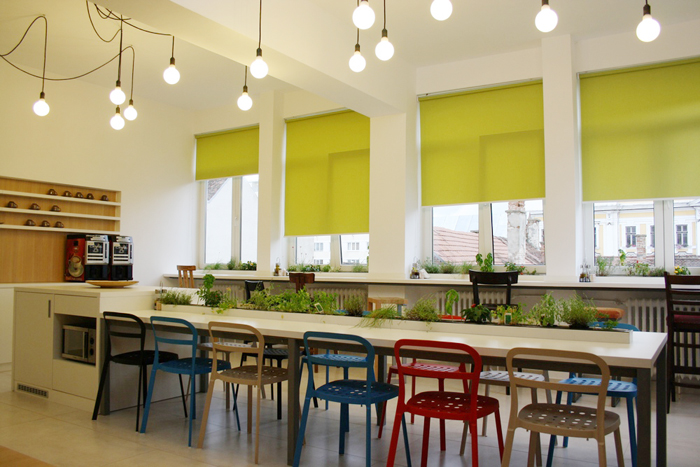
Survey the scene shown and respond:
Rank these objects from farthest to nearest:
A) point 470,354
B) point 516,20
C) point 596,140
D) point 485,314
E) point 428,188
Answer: point 428,188, point 596,140, point 516,20, point 485,314, point 470,354

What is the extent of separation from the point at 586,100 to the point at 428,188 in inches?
79.2

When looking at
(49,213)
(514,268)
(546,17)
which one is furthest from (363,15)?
(49,213)

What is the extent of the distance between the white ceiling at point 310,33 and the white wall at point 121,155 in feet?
1.30

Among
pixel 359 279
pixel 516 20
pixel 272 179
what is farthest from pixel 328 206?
pixel 516 20

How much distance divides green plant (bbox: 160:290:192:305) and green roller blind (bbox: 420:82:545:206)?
3331 mm

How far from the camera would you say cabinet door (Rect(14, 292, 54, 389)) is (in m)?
4.59

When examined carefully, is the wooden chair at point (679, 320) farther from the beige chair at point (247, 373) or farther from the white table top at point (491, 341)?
the beige chair at point (247, 373)

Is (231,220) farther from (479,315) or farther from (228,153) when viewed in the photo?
(479,315)

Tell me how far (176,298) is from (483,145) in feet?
12.8

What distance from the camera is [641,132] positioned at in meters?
5.62

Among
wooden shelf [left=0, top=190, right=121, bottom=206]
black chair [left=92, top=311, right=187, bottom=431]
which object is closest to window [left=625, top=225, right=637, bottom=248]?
black chair [left=92, top=311, right=187, bottom=431]

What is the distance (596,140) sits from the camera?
583 cm

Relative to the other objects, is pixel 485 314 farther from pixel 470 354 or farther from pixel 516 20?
pixel 516 20

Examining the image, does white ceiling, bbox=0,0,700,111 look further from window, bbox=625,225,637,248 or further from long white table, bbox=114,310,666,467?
long white table, bbox=114,310,666,467
